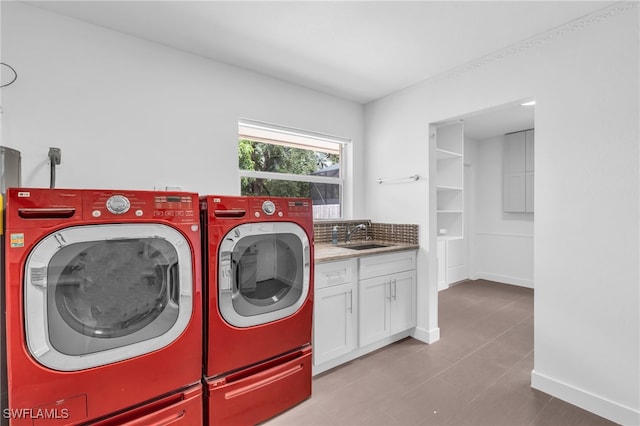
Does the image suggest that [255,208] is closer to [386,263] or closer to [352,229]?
[386,263]

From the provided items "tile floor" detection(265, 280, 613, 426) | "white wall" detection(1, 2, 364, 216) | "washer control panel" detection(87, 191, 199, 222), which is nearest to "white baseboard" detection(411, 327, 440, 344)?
"tile floor" detection(265, 280, 613, 426)

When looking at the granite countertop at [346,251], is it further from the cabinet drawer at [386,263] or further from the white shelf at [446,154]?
the white shelf at [446,154]

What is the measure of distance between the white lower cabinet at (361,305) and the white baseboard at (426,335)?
7cm

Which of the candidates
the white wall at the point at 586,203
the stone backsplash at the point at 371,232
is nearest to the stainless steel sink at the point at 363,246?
the stone backsplash at the point at 371,232

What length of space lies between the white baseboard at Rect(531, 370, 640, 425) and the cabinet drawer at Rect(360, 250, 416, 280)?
3.91 ft

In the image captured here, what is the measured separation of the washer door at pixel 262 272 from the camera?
65.6 inches

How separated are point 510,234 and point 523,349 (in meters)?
2.69

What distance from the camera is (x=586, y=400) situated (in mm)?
1911

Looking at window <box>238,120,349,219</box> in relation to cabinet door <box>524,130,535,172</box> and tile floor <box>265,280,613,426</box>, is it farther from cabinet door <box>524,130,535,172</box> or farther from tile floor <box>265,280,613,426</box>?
cabinet door <box>524,130,535,172</box>

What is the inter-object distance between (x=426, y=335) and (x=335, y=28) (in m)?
2.69

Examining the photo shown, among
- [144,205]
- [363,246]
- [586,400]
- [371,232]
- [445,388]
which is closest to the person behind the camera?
[144,205]

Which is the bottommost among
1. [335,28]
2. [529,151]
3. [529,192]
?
[529,192]

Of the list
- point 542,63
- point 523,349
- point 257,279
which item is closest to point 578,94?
point 542,63

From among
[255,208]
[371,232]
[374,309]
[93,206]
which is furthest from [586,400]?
[93,206]
